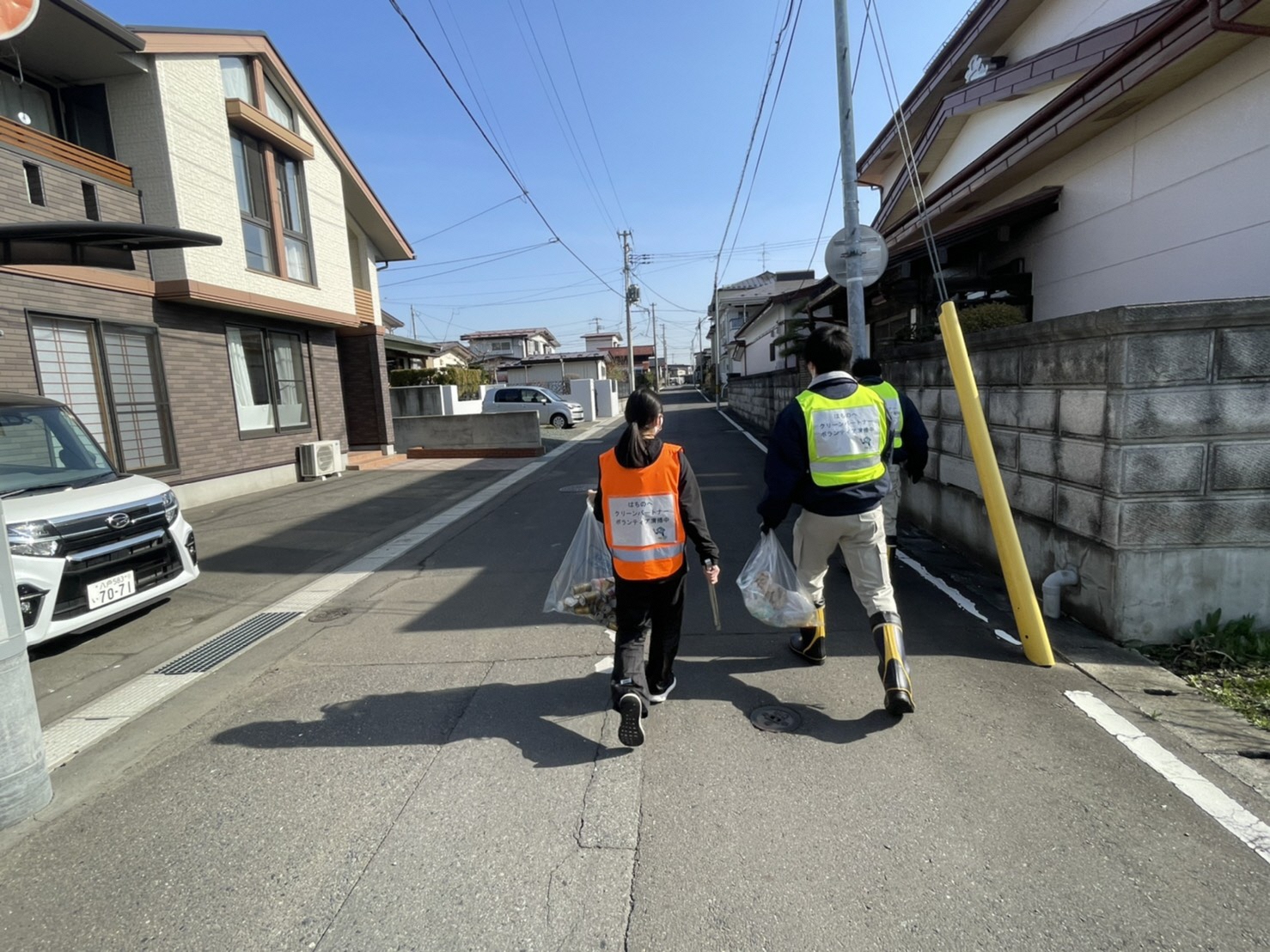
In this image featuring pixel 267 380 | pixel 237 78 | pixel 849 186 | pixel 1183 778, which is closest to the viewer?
pixel 1183 778

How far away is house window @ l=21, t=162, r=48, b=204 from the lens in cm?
777

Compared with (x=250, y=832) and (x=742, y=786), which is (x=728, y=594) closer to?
(x=742, y=786)

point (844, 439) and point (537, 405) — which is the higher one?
point (844, 439)

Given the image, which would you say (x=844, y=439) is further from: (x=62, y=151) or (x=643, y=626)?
(x=62, y=151)

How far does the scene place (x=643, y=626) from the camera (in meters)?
3.26

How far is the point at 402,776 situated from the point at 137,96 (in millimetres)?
10983

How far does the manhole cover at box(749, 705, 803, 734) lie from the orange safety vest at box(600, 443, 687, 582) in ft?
2.80

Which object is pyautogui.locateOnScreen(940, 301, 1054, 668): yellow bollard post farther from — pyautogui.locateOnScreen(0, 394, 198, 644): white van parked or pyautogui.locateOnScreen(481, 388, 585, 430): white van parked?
pyautogui.locateOnScreen(481, 388, 585, 430): white van parked

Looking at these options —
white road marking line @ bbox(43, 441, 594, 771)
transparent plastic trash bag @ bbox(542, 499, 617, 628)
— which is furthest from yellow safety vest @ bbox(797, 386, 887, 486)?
white road marking line @ bbox(43, 441, 594, 771)

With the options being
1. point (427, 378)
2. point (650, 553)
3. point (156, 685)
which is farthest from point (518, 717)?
point (427, 378)

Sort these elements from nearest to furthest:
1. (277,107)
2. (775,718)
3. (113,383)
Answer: (775,718) → (113,383) → (277,107)

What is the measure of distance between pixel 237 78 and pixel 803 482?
496 inches

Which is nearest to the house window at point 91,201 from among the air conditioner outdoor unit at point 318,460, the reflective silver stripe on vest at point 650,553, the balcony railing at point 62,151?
the balcony railing at point 62,151

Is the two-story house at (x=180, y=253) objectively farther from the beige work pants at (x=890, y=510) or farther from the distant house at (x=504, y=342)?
the distant house at (x=504, y=342)
